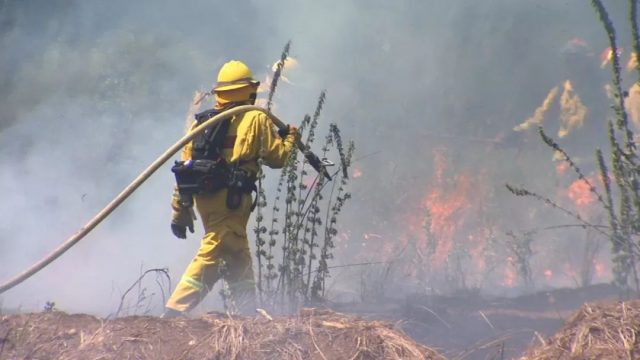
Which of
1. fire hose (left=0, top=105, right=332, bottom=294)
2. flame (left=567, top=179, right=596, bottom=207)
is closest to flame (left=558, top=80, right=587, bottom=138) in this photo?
flame (left=567, top=179, right=596, bottom=207)

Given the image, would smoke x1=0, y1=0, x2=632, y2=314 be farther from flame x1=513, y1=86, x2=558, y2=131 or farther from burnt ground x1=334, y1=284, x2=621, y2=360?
burnt ground x1=334, y1=284, x2=621, y2=360

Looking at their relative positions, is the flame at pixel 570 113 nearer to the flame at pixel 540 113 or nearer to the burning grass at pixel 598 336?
the flame at pixel 540 113

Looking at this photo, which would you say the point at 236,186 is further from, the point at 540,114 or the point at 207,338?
the point at 540,114

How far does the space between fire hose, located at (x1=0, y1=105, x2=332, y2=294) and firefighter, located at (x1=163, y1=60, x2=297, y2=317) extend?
6.2 inches

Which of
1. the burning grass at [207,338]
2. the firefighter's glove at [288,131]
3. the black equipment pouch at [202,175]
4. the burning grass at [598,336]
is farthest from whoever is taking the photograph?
the firefighter's glove at [288,131]

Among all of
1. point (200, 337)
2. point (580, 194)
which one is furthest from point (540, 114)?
point (200, 337)

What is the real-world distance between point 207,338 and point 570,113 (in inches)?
304

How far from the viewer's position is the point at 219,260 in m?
3.91

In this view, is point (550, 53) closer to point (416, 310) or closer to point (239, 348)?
point (416, 310)

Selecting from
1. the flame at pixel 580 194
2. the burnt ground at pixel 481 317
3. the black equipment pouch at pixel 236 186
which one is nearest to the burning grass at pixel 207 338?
the burnt ground at pixel 481 317

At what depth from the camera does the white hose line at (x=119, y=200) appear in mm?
3363

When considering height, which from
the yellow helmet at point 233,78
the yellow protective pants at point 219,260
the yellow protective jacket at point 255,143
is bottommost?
the yellow protective pants at point 219,260

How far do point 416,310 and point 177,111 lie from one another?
5.94 meters

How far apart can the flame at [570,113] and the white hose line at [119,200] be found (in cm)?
646
